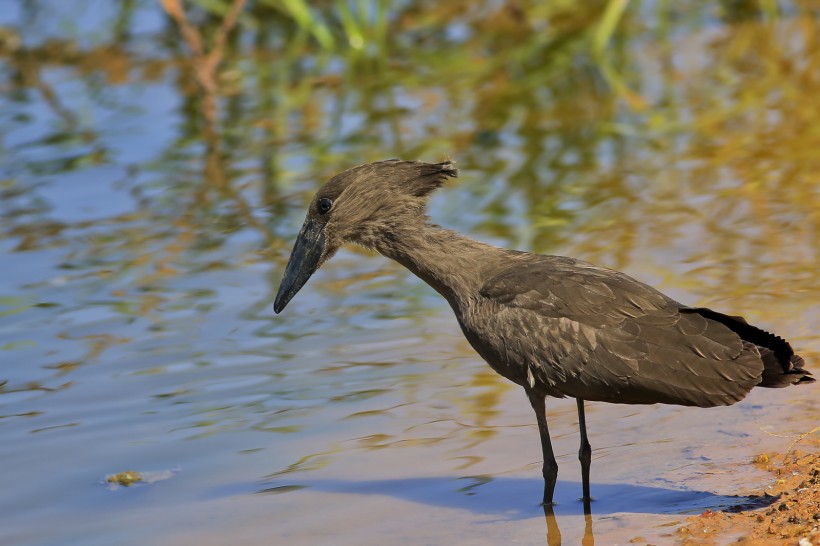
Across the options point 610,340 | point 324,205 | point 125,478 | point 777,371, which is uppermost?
point 324,205

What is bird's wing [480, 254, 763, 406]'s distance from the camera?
5.35 meters

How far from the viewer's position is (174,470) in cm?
662

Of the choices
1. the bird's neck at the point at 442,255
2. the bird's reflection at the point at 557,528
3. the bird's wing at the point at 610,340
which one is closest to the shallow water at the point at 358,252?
the bird's reflection at the point at 557,528

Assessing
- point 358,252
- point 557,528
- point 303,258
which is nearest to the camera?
point 557,528

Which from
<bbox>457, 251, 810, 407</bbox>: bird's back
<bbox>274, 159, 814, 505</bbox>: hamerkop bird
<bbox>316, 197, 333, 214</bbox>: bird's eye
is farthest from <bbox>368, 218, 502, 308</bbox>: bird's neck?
<bbox>316, 197, 333, 214</bbox>: bird's eye

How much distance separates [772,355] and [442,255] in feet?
5.35

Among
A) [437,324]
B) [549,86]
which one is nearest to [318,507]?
[437,324]

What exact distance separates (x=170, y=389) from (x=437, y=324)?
171 centimetres

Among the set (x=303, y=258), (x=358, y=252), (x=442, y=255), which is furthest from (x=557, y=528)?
(x=358, y=252)

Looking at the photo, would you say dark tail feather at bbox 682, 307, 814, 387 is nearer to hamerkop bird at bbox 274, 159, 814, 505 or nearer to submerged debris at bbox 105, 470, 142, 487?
hamerkop bird at bbox 274, 159, 814, 505

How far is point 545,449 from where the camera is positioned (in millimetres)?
5832

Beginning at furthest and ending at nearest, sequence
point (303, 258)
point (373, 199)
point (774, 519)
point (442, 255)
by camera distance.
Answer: point (303, 258) → point (373, 199) → point (442, 255) → point (774, 519)

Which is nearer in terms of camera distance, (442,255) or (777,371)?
(777,371)

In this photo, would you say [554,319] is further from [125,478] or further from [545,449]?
[125,478]
